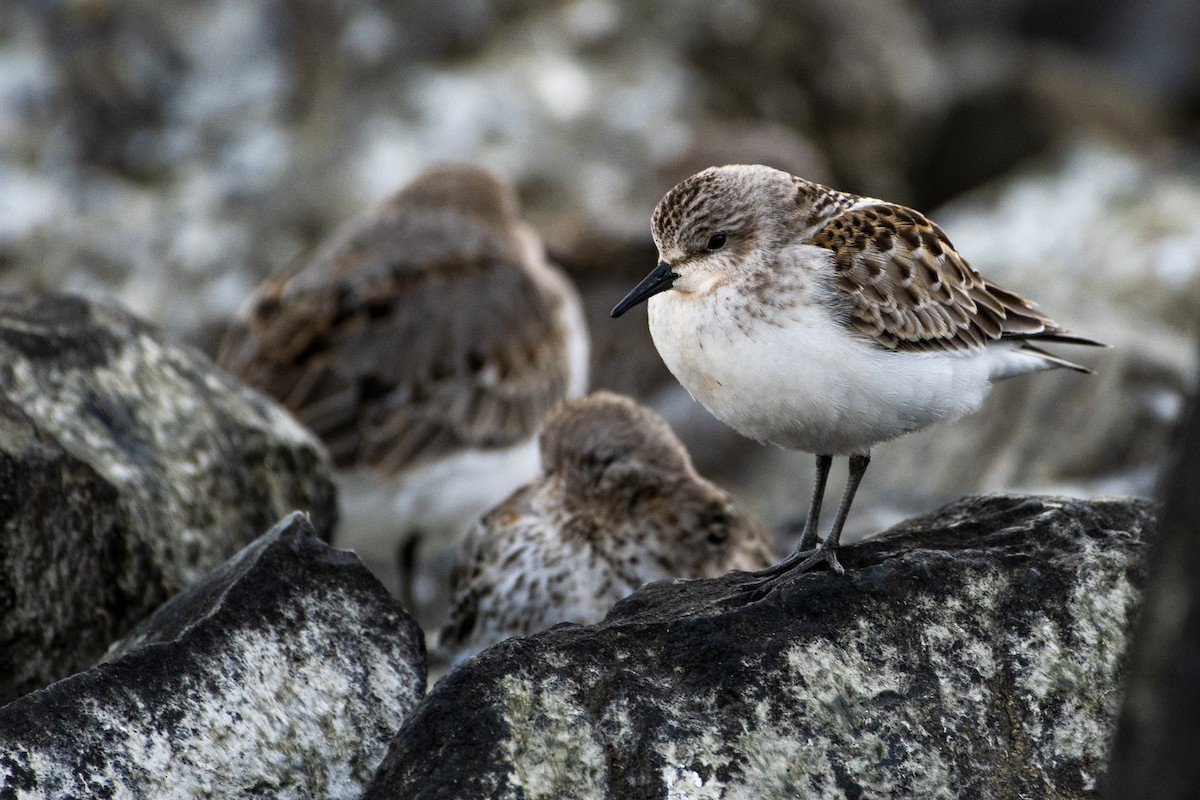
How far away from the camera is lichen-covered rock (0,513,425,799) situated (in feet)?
12.7

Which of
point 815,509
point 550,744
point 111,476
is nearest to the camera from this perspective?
point 550,744

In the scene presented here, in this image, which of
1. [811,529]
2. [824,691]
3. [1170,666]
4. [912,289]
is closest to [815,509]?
[811,529]

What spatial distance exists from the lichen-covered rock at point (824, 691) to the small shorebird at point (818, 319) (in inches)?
13.8

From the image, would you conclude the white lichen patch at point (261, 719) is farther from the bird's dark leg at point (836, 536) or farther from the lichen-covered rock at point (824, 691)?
the bird's dark leg at point (836, 536)

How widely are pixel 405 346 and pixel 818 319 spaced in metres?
4.03

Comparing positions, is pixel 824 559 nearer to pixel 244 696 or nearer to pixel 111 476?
pixel 244 696

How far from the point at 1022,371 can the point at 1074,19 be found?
63.4 ft

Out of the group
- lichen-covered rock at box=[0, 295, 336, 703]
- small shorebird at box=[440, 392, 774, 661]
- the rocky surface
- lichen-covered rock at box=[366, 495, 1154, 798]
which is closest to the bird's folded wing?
lichen-covered rock at box=[0, 295, 336, 703]

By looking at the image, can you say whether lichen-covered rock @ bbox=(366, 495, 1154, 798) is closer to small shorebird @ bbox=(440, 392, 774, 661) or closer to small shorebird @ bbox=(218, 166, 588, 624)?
small shorebird @ bbox=(440, 392, 774, 661)

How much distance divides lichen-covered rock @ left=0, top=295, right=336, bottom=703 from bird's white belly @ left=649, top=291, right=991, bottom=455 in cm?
204

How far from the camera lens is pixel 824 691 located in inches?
159

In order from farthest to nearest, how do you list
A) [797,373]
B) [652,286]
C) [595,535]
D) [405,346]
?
[405,346] < [595,535] < [652,286] < [797,373]

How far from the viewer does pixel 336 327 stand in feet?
26.6

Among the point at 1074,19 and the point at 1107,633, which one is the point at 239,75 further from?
the point at 1074,19
